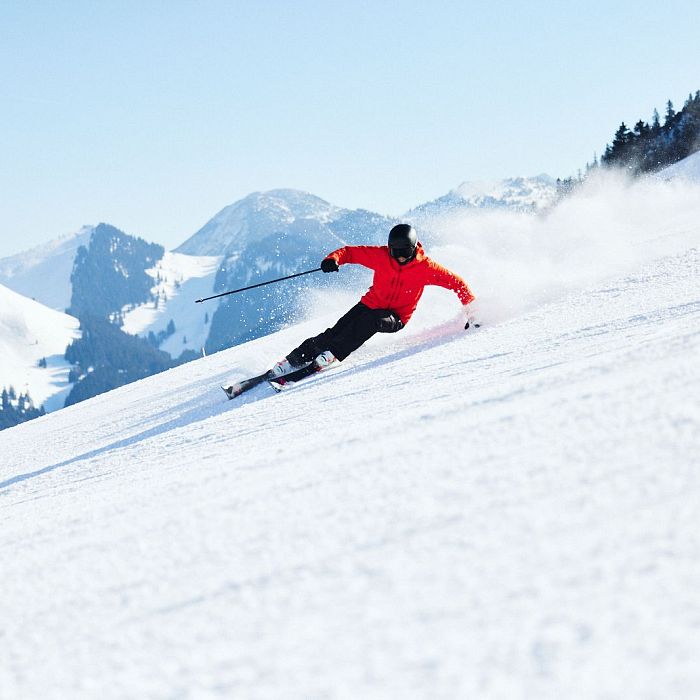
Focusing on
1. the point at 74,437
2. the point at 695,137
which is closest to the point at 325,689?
the point at 74,437

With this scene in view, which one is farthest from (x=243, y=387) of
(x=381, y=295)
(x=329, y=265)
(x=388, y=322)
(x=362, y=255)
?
(x=362, y=255)

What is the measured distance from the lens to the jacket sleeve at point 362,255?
22.7 ft

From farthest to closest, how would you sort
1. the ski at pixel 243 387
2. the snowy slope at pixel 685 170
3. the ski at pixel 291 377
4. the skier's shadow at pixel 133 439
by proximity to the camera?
1. the snowy slope at pixel 685 170
2. the ski at pixel 243 387
3. the ski at pixel 291 377
4. the skier's shadow at pixel 133 439

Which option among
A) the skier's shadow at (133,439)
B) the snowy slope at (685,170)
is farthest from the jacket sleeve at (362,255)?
the snowy slope at (685,170)

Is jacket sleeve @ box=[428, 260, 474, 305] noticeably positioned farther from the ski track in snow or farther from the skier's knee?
the ski track in snow

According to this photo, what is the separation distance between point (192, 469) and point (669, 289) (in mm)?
4460

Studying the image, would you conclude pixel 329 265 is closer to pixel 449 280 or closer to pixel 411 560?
pixel 449 280

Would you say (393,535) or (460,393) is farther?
(460,393)

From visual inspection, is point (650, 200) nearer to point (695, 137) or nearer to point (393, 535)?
point (393, 535)

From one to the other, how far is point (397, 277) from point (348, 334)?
84cm

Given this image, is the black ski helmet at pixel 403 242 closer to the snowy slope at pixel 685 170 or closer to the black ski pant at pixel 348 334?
the black ski pant at pixel 348 334

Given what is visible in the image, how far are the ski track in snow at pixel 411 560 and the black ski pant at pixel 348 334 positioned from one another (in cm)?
341

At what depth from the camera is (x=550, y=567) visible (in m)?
1.29

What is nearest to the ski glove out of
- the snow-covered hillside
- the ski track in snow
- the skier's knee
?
the skier's knee
